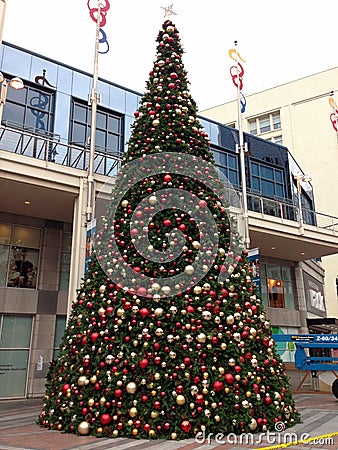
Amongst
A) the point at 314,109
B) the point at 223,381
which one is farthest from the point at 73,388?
the point at 314,109

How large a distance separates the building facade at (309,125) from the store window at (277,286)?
13865 millimetres

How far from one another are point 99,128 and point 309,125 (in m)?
Result: 27.1

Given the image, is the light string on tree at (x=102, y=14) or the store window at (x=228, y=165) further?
the store window at (x=228, y=165)

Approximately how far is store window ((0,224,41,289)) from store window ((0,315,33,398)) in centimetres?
127

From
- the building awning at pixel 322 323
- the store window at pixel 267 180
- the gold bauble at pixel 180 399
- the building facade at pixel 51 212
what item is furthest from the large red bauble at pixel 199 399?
the store window at pixel 267 180

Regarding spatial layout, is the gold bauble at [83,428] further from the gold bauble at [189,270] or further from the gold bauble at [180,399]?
the gold bauble at [189,270]

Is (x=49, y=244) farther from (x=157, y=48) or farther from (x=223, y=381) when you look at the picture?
(x=223, y=381)

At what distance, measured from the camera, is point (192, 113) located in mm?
7746

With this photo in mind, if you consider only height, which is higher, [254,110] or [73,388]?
[254,110]

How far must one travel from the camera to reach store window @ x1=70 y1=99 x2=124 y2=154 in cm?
1579

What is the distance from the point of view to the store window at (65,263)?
14875 millimetres

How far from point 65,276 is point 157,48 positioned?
945 centimetres

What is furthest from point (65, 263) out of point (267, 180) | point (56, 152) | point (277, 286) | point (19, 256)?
point (267, 180)

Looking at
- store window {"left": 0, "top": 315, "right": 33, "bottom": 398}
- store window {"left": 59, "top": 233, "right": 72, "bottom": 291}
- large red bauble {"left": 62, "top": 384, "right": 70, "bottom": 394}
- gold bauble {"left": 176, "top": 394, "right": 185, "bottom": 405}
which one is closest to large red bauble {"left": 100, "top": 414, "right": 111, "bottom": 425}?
large red bauble {"left": 62, "top": 384, "right": 70, "bottom": 394}
